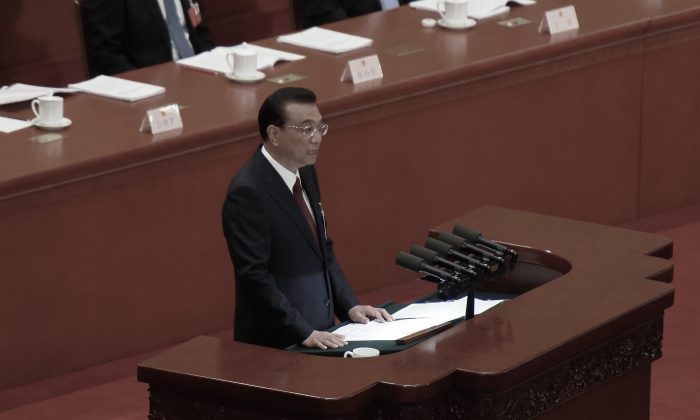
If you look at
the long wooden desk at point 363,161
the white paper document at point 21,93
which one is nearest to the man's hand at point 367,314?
the long wooden desk at point 363,161

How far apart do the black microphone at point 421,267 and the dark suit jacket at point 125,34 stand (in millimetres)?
2931

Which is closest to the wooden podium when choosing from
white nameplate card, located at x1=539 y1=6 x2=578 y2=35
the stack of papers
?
white nameplate card, located at x1=539 y1=6 x2=578 y2=35

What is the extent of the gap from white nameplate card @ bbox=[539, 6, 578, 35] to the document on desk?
2.31 metres

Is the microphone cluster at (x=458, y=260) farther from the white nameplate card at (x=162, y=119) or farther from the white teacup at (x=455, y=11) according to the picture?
the white teacup at (x=455, y=11)

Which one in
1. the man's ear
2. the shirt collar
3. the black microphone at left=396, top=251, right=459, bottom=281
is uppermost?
the man's ear

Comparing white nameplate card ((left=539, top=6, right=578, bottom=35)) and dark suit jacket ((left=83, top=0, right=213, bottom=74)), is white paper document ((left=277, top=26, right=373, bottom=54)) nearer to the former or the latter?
dark suit jacket ((left=83, top=0, right=213, bottom=74))

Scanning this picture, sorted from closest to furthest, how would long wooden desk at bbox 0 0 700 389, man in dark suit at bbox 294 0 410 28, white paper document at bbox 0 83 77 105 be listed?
long wooden desk at bbox 0 0 700 389 → white paper document at bbox 0 83 77 105 → man in dark suit at bbox 294 0 410 28

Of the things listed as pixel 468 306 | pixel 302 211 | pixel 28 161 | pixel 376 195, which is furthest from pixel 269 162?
pixel 376 195

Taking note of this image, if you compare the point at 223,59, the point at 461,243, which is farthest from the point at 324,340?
the point at 223,59

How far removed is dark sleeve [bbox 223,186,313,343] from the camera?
3.74 metres

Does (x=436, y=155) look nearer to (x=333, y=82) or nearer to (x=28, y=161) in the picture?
(x=333, y=82)

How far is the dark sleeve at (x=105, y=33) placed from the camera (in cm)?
616

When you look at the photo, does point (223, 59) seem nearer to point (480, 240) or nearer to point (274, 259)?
point (274, 259)

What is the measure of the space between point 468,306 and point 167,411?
70 cm
